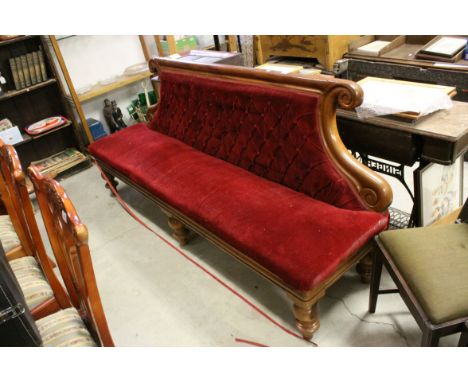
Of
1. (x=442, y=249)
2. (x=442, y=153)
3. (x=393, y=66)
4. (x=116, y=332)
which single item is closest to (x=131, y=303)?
(x=116, y=332)

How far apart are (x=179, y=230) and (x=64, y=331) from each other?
1105 millimetres

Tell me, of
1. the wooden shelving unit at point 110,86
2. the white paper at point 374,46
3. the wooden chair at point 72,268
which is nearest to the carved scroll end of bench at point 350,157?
the wooden chair at point 72,268

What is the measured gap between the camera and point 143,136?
280cm

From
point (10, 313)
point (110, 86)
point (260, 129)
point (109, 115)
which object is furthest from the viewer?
point (109, 115)

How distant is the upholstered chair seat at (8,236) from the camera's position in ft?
5.77

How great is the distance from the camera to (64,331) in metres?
1.28

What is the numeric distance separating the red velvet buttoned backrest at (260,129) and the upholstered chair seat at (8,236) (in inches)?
46.7

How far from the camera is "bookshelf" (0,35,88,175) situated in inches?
121

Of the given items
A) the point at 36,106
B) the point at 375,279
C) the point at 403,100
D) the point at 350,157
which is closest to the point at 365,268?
the point at 375,279

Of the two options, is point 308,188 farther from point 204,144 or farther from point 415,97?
point 204,144

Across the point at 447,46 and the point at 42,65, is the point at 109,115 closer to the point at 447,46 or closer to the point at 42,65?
the point at 42,65

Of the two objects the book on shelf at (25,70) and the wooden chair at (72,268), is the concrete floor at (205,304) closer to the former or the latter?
the wooden chair at (72,268)

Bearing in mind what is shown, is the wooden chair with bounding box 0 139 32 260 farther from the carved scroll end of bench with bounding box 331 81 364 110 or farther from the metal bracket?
the carved scroll end of bench with bounding box 331 81 364 110

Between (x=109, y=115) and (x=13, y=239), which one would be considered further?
(x=109, y=115)
